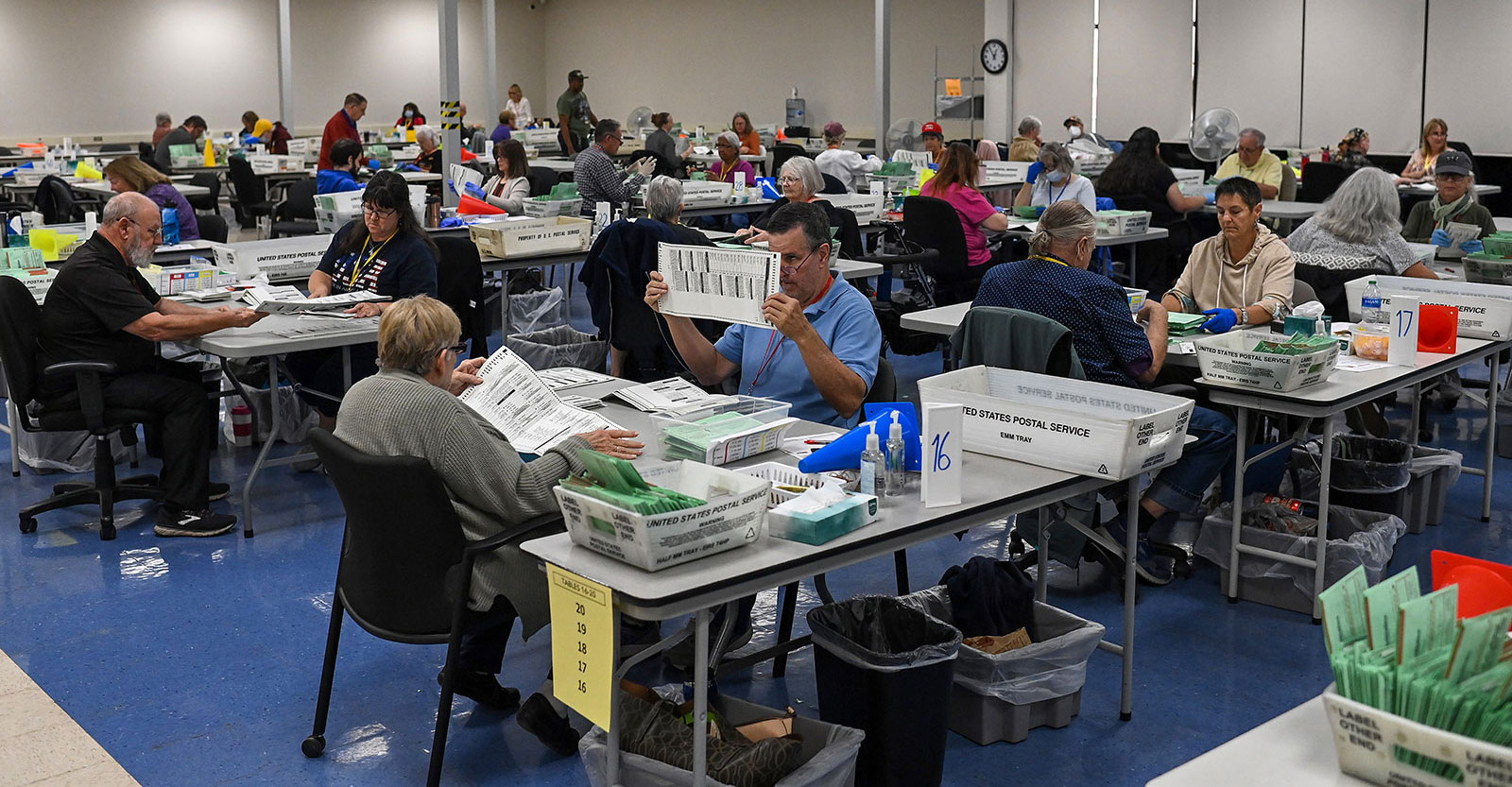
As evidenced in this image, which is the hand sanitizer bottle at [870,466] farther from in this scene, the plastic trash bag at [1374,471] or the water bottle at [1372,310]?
the water bottle at [1372,310]

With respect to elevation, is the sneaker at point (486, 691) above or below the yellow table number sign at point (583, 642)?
below

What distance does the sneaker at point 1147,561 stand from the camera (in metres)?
4.04

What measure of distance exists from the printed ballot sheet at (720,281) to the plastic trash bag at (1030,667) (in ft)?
2.66

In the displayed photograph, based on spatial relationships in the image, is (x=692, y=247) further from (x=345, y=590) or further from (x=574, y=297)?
(x=574, y=297)

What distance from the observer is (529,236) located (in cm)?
643

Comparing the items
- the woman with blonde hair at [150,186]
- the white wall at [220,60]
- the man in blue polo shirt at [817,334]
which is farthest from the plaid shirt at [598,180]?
the white wall at [220,60]

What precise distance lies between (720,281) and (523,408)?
0.58 metres

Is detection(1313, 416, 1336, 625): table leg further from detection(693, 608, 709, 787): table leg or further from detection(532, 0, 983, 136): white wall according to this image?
detection(532, 0, 983, 136): white wall

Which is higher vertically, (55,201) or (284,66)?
(284,66)

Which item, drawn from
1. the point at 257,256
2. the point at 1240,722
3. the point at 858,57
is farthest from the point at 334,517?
the point at 858,57

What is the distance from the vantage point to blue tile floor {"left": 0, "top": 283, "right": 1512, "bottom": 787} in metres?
2.96

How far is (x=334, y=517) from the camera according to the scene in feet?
15.6

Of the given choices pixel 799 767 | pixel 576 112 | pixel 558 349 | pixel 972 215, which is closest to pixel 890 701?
pixel 799 767

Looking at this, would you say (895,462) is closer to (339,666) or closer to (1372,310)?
(339,666)
